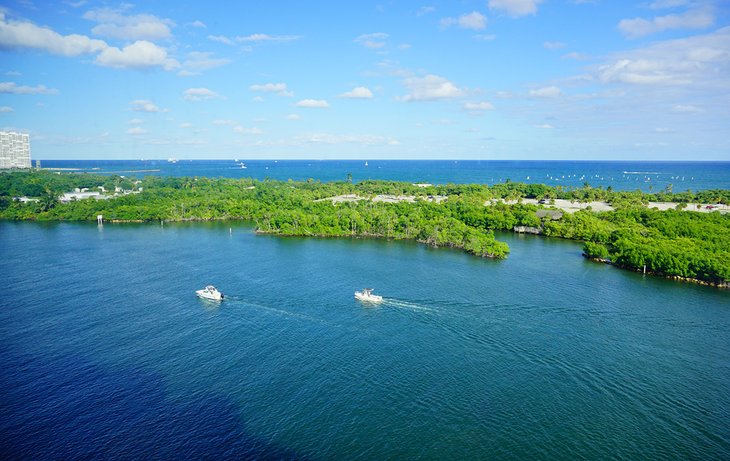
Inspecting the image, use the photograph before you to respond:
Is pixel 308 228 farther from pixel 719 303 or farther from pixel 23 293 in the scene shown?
pixel 719 303

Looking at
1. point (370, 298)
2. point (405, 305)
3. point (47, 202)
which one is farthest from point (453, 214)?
point (47, 202)

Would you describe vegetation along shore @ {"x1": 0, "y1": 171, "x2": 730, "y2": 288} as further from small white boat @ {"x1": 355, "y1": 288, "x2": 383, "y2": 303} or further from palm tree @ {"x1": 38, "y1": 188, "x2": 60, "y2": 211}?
small white boat @ {"x1": 355, "y1": 288, "x2": 383, "y2": 303}

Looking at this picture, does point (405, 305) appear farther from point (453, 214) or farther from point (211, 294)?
point (453, 214)

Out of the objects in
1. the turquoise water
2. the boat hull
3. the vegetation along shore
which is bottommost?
the turquoise water

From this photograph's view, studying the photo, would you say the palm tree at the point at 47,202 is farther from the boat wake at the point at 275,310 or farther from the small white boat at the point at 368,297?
the small white boat at the point at 368,297

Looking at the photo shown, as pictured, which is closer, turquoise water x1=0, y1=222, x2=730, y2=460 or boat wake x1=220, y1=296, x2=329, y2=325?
turquoise water x1=0, y1=222, x2=730, y2=460

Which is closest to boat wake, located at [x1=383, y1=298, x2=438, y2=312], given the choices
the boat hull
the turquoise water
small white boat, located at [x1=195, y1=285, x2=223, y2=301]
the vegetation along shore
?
the turquoise water

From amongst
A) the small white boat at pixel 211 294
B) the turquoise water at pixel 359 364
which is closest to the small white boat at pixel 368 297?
the turquoise water at pixel 359 364
